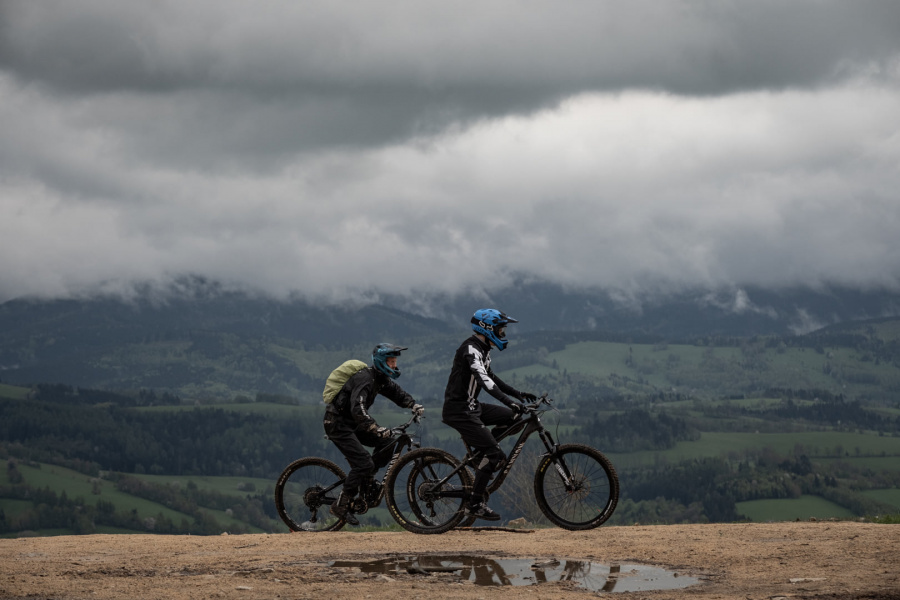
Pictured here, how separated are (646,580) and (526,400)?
14.8 ft

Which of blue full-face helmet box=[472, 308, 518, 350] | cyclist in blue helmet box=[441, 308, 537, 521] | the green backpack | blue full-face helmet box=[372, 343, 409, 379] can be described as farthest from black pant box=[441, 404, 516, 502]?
the green backpack

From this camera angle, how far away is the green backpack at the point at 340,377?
16.7 m

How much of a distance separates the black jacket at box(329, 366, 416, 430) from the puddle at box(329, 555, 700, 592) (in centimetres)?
322

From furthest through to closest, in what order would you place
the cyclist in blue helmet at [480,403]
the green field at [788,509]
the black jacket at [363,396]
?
1. the green field at [788,509]
2. the black jacket at [363,396]
3. the cyclist in blue helmet at [480,403]

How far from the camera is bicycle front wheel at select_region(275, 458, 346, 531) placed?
1741 cm

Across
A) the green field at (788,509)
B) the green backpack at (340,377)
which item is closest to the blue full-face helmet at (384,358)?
the green backpack at (340,377)

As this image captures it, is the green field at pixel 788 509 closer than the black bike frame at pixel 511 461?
No

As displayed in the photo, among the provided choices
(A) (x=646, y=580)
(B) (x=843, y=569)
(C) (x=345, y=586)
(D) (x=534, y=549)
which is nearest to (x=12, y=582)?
(C) (x=345, y=586)

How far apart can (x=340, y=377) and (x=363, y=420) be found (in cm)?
103

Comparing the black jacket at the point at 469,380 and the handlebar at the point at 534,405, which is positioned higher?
the black jacket at the point at 469,380

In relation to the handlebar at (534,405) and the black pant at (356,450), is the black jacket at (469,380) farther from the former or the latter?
the black pant at (356,450)

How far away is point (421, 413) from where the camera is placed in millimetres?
15781

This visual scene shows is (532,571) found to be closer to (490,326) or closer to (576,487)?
(576,487)

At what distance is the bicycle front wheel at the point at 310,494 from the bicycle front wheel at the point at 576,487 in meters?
3.79
